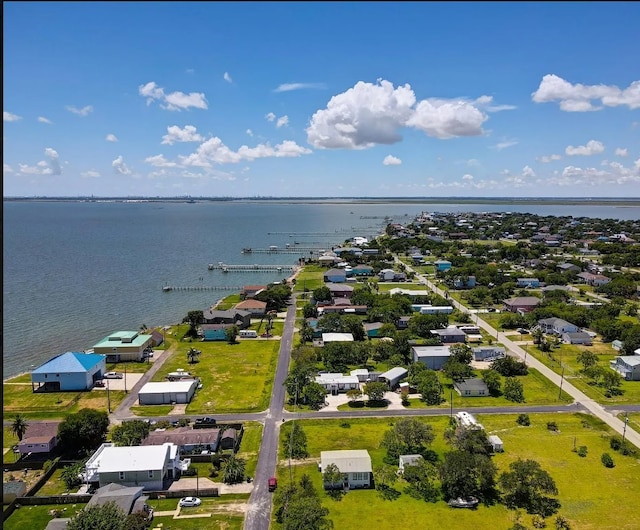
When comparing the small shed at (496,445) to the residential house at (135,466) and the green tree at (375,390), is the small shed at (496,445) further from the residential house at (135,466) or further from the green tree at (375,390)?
the residential house at (135,466)

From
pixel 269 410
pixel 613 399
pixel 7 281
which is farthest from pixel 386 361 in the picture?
pixel 7 281

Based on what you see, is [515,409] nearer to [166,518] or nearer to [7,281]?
[166,518]

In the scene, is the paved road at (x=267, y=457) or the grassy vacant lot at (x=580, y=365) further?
the grassy vacant lot at (x=580, y=365)

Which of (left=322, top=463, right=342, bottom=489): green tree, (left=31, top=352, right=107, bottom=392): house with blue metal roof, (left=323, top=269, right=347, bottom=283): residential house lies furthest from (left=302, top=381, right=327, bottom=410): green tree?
(left=323, top=269, right=347, bottom=283): residential house

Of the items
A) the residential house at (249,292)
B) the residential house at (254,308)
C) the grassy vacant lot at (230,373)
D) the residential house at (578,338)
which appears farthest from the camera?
the residential house at (249,292)

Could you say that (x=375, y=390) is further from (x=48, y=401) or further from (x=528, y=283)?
(x=528, y=283)

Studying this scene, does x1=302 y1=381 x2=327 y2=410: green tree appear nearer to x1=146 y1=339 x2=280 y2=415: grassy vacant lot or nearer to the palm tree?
x1=146 y1=339 x2=280 y2=415: grassy vacant lot

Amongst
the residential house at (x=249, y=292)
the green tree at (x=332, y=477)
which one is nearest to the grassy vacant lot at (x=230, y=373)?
→ the green tree at (x=332, y=477)
